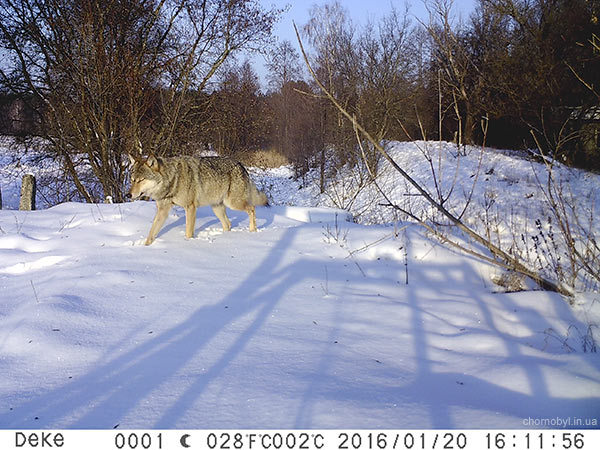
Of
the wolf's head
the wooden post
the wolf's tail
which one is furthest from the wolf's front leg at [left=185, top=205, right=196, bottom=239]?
the wooden post

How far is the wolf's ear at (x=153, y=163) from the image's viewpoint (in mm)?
5938

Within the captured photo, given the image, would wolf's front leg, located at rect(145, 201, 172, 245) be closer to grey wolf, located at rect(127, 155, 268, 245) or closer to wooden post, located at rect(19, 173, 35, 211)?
grey wolf, located at rect(127, 155, 268, 245)

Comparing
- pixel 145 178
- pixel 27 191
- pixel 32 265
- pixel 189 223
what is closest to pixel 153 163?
pixel 145 178

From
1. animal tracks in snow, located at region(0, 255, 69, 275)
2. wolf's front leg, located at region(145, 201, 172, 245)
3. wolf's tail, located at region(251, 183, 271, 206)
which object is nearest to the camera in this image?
animal tracks in snow, located at region(0, 255, 69, 275)

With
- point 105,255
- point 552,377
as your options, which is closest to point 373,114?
point 105,255

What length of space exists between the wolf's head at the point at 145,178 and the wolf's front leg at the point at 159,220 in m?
0.27

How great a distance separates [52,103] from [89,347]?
34.6 feet

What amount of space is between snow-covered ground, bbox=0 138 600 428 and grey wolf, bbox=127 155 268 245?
85 cm

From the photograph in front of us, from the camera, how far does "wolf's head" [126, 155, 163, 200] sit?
19.5 ft

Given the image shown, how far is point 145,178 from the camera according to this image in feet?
19.6

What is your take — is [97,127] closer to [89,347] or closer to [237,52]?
[237,52]

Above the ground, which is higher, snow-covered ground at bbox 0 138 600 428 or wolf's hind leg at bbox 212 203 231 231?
wolf's hind leg at bbox 212 203 231 231

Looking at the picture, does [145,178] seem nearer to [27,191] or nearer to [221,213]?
[221,213]

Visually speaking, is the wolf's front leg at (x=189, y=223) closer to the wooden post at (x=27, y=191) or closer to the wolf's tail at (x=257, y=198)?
the wolf's tail at (x=257, y=198)
